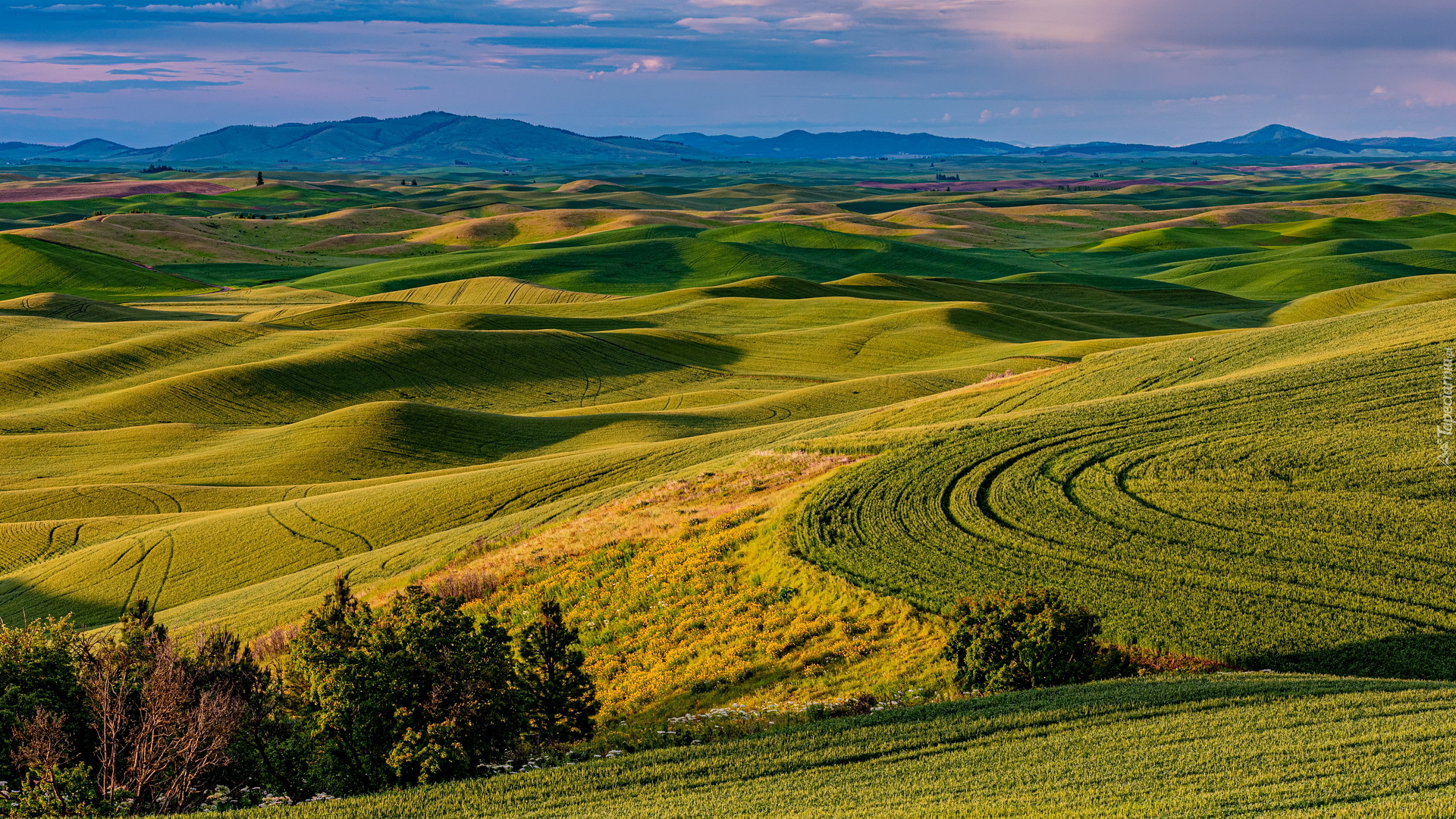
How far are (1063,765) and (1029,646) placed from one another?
506 centimetres

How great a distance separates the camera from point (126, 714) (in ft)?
64.8

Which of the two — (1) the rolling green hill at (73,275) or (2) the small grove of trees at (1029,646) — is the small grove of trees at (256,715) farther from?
(1) the rolling green hill at (73,275)

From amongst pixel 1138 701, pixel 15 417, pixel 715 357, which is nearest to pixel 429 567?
pixel 1138 701

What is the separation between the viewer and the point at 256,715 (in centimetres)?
2033

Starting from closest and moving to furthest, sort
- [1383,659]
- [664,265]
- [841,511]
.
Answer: [1383,659] < [841,511] < [664,265]

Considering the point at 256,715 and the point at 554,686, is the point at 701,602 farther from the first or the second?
the point at 256,715

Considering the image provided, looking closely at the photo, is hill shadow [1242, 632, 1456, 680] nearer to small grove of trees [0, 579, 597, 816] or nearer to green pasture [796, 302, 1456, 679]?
green pasture [796, 302, 1456, 679]

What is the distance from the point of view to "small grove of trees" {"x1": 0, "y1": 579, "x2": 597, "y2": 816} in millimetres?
18578

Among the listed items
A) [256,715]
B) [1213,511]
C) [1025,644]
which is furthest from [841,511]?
[256,715]

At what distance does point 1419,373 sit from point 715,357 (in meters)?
60.3

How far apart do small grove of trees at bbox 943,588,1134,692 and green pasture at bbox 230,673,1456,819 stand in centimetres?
89

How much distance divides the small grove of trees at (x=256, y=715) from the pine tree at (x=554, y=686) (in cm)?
46

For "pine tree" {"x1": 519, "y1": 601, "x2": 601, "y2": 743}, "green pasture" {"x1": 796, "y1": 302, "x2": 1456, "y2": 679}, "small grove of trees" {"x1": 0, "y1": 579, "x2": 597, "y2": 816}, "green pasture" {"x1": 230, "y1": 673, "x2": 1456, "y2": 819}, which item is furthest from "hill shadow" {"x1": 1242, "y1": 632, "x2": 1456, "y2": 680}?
"small grove of trees" {"x1": 0, "y1": 579, "x2": 597, "y2": 816}

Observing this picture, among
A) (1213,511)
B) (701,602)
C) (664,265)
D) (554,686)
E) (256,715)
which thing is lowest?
(701,602)
